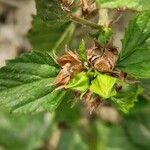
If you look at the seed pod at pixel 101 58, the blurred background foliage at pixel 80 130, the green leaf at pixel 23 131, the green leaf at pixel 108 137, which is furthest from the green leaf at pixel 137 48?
the green leaf at pixel 23 131

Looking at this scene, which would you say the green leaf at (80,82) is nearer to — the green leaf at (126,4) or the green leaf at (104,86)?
the green leaf at (104,86)

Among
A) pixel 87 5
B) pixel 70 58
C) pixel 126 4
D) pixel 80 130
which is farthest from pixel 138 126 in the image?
pixel 126 4

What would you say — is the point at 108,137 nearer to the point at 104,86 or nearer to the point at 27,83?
the point at 27,83

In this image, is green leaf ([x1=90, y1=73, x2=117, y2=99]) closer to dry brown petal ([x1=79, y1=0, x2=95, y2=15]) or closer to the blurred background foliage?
dry brown petal ([x1=79, y1=0, x2=95, y2=15])

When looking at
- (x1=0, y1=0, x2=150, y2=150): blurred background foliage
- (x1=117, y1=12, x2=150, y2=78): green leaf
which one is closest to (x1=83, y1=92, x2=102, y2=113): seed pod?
(x1=117, y1=12, x2=150, y2=78): green leaf

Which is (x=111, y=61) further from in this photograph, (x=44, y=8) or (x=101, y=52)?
(x=44, y=8)

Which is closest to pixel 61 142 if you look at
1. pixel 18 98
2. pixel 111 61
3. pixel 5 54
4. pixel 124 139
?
pixel 124 139
